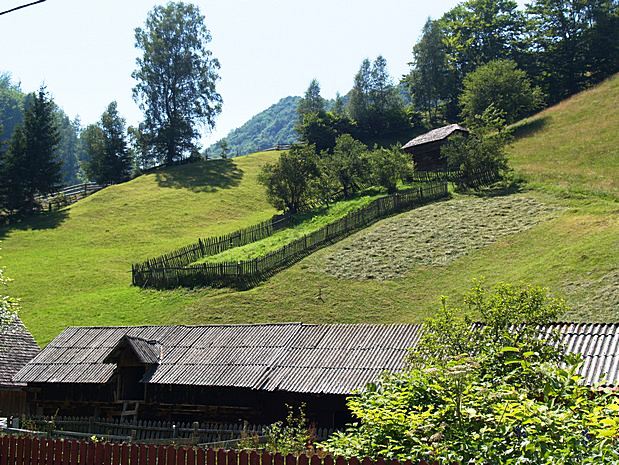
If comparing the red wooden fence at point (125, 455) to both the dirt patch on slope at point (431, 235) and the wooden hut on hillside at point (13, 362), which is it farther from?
the dirt patch on slope at point (431, 235)

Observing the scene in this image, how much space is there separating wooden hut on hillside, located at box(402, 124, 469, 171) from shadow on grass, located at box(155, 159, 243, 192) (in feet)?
66.1

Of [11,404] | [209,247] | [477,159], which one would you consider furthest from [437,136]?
[11,404]

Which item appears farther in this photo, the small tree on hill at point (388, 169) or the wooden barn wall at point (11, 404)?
the small tree on hill at point (388, 169)

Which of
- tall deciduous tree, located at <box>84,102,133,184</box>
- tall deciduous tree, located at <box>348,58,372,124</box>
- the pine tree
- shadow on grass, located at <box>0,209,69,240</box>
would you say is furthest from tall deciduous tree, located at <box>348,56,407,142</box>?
shadow on grass, located at <box>0,209,69,240</box>

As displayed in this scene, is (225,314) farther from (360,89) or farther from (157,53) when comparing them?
(360,89)

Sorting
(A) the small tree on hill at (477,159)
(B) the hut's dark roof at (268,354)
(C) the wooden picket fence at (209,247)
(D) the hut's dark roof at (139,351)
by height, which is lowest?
(B) the hut's dark roof at (268,354)

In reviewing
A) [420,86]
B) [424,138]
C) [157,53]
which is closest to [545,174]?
[424,138]

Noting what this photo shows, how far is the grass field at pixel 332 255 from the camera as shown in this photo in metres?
31.7

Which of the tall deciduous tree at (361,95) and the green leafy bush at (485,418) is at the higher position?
the tall deciduous tree at (361,95)

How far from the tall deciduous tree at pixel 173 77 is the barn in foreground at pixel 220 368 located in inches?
2326

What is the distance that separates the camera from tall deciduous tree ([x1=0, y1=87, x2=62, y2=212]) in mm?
65062

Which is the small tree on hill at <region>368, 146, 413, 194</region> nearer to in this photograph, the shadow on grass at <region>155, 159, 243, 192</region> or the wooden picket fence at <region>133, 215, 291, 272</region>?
the wooden picket fence at <region>133, 215, 291, 272</region>

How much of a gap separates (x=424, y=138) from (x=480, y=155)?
463 inches

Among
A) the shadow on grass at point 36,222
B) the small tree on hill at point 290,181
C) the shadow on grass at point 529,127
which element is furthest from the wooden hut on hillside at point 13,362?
the shadow on grass at point 529,127
